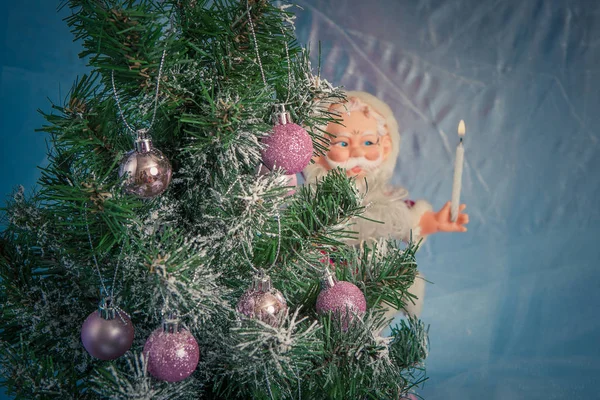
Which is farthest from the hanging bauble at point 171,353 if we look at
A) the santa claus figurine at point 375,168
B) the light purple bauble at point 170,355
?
the santa claus figurine at point 375,168

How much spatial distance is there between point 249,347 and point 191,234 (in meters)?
0.14

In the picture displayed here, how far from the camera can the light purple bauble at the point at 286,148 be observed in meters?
0.49

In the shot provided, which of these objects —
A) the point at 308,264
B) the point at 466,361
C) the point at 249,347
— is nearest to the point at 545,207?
the point at 466,361

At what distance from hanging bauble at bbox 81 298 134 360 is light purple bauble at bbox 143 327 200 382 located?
0.12ft

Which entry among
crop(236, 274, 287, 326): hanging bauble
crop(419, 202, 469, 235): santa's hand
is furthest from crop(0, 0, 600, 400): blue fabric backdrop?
crop(236, 274, 287, 326): hanging bauble

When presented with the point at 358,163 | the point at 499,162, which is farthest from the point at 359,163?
the point at 499,162

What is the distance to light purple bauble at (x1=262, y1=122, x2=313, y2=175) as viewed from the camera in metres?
0.49

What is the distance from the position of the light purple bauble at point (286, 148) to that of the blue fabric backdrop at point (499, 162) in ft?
3.27

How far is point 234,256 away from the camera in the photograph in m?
0.52

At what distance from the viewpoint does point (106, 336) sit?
491 millimetres

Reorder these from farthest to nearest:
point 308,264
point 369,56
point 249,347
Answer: point 369,56 < point 308,264 < point 249,347

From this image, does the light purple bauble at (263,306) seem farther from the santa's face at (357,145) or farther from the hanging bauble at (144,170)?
the santa's face at (357,145)

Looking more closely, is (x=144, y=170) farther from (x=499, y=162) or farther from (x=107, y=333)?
(x=499, y=162)

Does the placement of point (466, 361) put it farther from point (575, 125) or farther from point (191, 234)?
point (191, 234)
